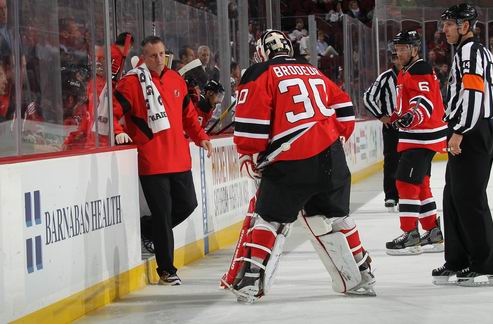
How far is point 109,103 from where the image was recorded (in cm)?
597

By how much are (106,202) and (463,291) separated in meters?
1.83

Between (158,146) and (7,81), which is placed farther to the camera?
(158,146)

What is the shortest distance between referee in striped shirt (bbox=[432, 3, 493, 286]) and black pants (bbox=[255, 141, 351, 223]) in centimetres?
63

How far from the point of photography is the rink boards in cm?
428

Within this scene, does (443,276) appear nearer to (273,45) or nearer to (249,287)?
(249,287)

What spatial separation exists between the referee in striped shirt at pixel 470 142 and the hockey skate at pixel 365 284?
0.52 metres

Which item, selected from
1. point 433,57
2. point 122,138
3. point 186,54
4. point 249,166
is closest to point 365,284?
point 249,166

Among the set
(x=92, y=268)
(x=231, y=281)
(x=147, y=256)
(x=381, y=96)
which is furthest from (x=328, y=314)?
(x=381, y=96)

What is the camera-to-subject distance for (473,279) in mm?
5629

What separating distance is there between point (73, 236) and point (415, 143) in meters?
2.99

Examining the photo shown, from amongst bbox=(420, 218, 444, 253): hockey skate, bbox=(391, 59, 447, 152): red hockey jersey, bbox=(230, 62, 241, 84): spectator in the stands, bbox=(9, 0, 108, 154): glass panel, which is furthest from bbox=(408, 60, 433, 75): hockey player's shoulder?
bbox=(230, 62, 241, 84): spectator in the stands

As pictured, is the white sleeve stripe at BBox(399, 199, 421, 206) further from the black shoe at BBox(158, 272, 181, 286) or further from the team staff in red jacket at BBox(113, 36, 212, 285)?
the black shoe at BBox(158, 272, 181, 286)

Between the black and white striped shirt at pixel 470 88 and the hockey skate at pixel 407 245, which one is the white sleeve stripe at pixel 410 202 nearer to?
the hockey skate at pixel 407 245

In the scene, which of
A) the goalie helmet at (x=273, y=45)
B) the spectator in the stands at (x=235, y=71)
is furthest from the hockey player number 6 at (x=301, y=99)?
the spectator in the stands at (x=235, y=71)
